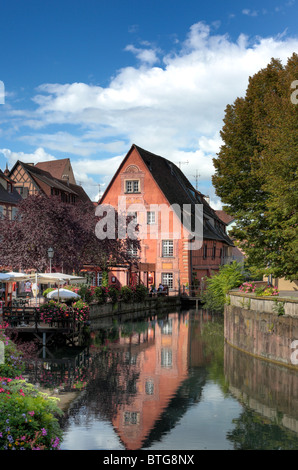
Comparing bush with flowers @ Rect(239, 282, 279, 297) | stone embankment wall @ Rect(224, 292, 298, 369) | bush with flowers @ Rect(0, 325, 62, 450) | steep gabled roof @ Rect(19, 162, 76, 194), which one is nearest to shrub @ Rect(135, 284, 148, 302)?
steep gabled roof @ Rect(19, 162, 76, 194)

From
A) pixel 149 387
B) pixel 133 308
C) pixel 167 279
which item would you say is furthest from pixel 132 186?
pixel 149 387

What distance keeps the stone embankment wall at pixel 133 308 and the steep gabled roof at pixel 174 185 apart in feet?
31.5

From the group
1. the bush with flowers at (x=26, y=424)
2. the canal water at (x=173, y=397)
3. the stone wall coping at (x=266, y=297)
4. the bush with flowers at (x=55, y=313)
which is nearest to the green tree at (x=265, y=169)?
the stone wall coping at (x=266, y=297)

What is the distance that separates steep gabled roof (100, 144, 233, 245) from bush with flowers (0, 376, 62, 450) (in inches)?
2034

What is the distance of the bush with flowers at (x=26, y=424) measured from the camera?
7.64m

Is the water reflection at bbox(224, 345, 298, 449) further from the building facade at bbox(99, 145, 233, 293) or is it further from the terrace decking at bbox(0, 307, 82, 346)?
the building facade at bbox(99, 145, 233, 293)

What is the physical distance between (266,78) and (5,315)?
20.0 m

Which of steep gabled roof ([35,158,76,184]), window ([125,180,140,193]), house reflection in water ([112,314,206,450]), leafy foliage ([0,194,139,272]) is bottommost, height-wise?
house reflection in water ([112,314,206,450])

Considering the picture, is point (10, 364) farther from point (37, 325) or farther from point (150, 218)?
point (150, 218)

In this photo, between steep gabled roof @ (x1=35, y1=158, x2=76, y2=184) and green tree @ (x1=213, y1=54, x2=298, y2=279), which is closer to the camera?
green tree @ (x1=213, y1=54, x2=298, y2=279)

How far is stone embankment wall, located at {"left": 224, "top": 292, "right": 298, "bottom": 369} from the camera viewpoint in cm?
2072

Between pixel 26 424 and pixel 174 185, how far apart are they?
57.6m

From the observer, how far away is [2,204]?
54.2 metres

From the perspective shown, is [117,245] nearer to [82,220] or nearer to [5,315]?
[82,220]
